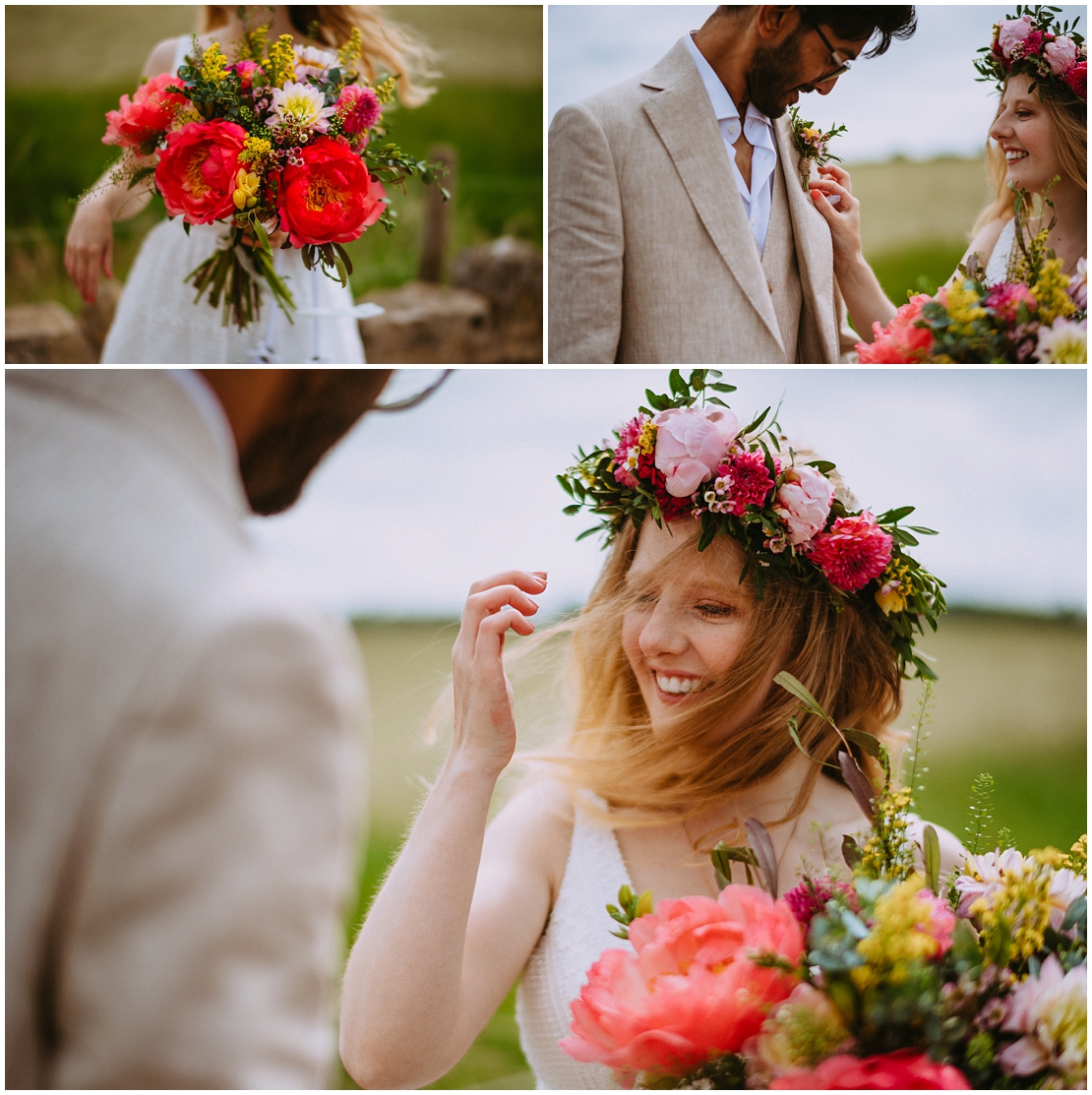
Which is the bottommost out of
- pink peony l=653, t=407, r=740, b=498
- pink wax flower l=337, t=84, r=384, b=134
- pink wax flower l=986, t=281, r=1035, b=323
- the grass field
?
the grass field

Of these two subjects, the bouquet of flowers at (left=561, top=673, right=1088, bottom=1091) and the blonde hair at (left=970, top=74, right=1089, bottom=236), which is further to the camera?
the blonde hair at (left=970, top=74, right=1089, bottom=236)

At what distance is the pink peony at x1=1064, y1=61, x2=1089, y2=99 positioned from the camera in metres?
1.46

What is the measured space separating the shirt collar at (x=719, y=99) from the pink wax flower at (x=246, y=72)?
0.65m

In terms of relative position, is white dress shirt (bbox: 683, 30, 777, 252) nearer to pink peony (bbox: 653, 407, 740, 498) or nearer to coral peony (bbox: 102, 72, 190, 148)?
pink peony (bbox: 653, 407, 740, 498)

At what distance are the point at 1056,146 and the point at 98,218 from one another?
4.88 ft

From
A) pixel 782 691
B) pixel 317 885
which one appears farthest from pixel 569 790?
pixel 317 885

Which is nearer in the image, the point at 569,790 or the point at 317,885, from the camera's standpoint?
the point at 317,885

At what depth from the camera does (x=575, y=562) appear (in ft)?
5.09

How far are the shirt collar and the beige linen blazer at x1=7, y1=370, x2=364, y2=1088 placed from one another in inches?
41.4

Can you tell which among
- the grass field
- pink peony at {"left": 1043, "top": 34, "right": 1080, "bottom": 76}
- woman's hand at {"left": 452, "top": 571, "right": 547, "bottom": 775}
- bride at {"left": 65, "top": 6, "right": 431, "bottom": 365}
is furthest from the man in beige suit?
the grass field

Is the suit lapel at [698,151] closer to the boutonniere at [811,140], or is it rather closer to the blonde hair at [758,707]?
the boutonniere at [811,140]

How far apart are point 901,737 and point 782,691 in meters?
0.23

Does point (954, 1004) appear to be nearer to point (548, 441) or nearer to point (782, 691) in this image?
point (782, 691)

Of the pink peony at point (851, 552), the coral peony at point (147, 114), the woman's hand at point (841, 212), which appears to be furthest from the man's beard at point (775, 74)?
the coral peony at point (147, 114)
